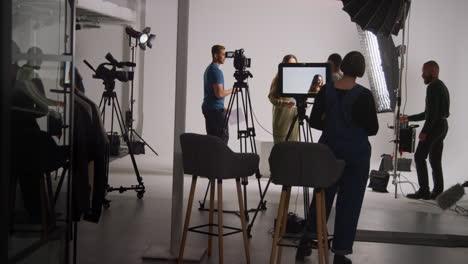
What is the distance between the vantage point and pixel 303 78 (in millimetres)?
4500

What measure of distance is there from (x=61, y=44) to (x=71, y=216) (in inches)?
36.5

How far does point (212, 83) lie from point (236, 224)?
1692 mm

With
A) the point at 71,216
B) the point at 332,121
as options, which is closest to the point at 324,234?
the point at 332,121

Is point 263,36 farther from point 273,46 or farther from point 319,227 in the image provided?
point 319,227

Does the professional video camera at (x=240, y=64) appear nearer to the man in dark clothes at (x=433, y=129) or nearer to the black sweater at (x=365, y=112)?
the black sweater at (x=365, y=112)

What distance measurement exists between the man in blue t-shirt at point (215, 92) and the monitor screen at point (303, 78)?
1.69m

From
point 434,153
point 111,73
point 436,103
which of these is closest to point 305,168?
point 111,73

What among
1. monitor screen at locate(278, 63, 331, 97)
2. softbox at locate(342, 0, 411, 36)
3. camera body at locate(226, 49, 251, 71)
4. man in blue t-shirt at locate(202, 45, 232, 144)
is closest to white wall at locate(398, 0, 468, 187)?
softbox at locate(342, 0, 411, 36)

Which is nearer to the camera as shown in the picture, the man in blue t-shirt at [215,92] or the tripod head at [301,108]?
the tripod head at [301,108]

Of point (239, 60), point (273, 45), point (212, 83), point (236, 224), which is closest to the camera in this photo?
point (236, 224)

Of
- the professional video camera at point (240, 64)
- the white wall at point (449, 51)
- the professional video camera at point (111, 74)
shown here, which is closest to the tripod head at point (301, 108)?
the professional video camera at point (240, 64)

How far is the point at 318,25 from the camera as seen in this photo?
9.84m

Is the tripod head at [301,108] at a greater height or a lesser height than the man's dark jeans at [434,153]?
greater

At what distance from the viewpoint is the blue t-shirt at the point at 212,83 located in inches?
244
